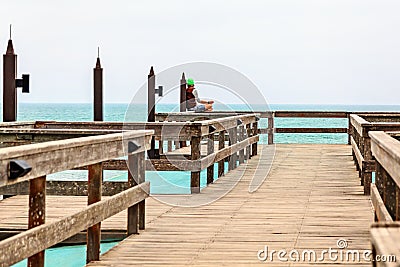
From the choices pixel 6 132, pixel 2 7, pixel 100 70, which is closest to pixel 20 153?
pixel 6 132

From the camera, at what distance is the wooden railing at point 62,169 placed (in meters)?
3.94

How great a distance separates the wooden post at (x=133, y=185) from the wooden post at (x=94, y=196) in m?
0.95

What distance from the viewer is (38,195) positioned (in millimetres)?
4371

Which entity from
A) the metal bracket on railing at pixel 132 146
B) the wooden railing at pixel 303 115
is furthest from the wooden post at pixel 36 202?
the wooden railing at pixel 303 115

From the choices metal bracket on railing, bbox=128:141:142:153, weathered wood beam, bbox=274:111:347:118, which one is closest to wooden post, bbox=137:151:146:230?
metal bracket on railing, bbox=128:141:142:153

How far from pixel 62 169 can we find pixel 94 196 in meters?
0.86

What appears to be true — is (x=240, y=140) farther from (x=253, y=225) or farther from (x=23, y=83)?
(x=253, y=225)

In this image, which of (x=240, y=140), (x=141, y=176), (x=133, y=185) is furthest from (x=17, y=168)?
(x=240, y=140)

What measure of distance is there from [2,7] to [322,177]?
102 feet

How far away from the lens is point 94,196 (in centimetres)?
543

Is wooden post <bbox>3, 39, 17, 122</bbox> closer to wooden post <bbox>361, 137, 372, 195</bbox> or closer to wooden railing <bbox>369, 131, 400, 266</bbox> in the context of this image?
wooden post <bbox>361, 137, 372, 195</bbox>

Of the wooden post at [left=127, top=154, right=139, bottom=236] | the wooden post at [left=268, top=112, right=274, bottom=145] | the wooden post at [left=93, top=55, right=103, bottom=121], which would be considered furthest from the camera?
the wooden post at [left=268, top=112, right=274, bottom=145]

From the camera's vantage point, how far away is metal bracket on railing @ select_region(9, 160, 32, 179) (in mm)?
3871

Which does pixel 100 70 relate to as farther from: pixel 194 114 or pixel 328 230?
pixel 328 230
